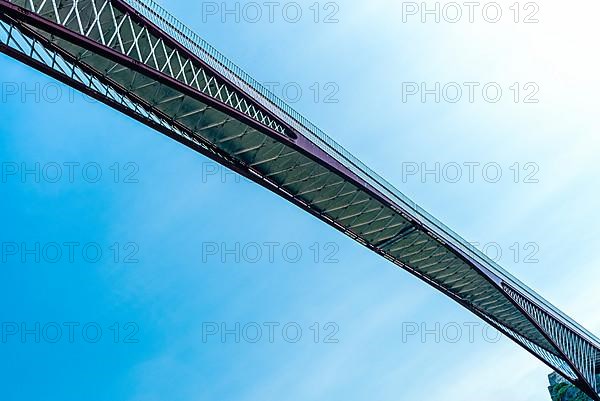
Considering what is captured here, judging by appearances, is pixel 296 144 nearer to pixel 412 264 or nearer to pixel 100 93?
pixel 100 93

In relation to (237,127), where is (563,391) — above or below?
below

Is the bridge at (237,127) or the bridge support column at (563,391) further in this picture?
the bridge support column at (563,391)

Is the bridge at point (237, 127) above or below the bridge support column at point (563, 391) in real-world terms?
above

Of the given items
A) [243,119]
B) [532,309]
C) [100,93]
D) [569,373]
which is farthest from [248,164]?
[569,373]

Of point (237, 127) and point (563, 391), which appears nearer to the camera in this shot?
point (237, 127)

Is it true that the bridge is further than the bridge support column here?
No

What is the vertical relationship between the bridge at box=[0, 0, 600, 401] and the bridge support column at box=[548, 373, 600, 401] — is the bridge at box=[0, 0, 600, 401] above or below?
above

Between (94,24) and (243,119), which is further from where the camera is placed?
(243,119)

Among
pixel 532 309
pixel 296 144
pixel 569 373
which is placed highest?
pixel 296 144
